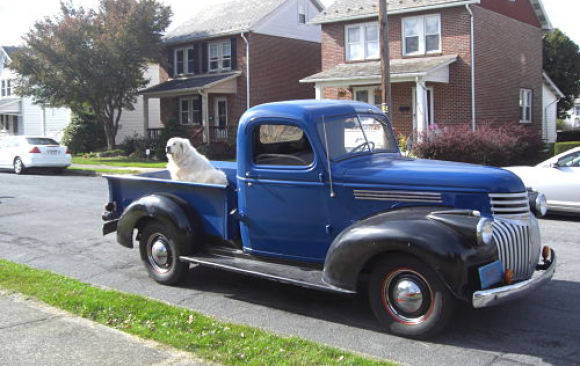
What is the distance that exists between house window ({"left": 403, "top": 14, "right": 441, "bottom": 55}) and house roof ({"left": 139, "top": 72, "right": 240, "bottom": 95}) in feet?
29.8

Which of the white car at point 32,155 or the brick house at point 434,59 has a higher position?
the brick house at point 434,59

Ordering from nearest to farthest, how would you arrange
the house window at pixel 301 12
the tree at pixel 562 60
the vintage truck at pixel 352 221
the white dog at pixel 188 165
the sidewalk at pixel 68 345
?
the sidewalk at pixel 68 345 → the vintage truck at pixel 352 221 → the white dog at pixel 188 165 → the house window at pixel 301 12 → the tree at pixel 562 60

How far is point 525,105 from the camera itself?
26906 millimetres

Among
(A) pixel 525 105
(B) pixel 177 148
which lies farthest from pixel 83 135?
(B) pixel 177 148

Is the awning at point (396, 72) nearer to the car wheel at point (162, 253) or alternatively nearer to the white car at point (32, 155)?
the white car at point (32, 155)

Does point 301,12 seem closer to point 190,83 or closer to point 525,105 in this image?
point 190,83

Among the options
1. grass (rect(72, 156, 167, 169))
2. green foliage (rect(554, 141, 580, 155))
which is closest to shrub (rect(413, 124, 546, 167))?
green foliage (rect(554, 141, 580, 155))

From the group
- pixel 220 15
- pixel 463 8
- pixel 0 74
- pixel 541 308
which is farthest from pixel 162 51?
pixel 541 308

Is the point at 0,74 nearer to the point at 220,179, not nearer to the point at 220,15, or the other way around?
the point at 220,15

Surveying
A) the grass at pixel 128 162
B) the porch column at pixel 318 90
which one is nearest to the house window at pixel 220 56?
the grass at pixel 128 162

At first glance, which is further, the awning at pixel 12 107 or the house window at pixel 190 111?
the awning at pixel 12 107

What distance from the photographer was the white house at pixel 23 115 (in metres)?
41.1

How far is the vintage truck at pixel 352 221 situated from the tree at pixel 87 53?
22.5 meters

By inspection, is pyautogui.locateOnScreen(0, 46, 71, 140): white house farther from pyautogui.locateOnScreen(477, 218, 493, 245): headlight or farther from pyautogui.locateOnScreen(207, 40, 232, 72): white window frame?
pyautogui.locateOnScreen(477, 218, 493, 245): headlight
